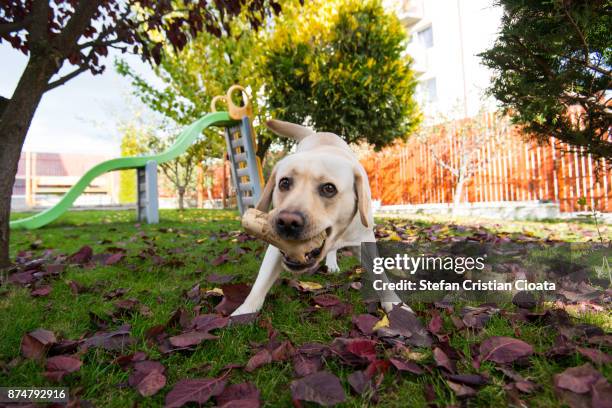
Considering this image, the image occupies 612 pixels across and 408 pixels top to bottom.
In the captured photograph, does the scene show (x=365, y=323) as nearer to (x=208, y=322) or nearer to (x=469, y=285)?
(x=208, y=322)

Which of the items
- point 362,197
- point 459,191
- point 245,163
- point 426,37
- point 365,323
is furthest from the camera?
point 426,37

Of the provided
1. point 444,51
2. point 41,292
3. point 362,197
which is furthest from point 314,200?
point 444,51

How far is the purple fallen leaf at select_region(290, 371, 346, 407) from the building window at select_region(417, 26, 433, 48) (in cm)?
2272

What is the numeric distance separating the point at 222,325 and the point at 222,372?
0.39 m

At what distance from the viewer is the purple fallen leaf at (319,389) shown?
109 centimetres

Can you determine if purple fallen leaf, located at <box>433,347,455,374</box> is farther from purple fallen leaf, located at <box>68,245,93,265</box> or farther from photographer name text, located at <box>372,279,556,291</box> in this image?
purple fallen leaf, located at <box>68,245,93,265</box>

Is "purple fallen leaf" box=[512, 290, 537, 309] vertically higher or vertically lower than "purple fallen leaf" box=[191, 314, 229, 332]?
lower

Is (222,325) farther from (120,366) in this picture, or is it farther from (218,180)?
(218,180)

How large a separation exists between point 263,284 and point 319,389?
95 cm

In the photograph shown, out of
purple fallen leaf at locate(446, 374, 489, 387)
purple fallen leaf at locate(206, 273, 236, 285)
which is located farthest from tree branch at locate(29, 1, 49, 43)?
purple fallen leaf at locate(446, 374, 489, 387)

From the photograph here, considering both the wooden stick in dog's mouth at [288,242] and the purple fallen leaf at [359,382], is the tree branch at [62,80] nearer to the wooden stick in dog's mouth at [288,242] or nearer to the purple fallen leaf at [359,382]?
the wooden stick in dog's mouth at [288,242]

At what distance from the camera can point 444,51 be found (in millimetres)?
18938

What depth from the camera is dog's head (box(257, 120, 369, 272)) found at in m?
1.79

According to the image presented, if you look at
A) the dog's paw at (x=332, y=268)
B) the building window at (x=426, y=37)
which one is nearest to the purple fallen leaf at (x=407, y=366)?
the dog's paw at (x=332, y=268)
